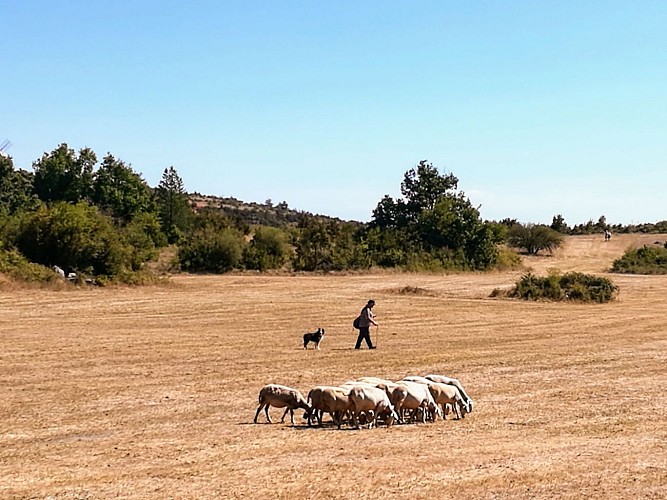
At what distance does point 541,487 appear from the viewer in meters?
12.4

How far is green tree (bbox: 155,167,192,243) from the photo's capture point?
264 ft

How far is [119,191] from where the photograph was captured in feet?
260

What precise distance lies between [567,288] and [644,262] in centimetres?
2932

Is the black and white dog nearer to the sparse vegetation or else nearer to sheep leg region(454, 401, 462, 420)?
sheep leg region(454, 401, 462, 420)

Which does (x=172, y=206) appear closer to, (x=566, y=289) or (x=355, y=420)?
(x=566, y=289)

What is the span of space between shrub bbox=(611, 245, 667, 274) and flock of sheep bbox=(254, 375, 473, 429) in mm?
62660

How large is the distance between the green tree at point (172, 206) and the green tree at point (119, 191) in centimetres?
141

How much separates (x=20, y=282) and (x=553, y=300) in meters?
30.6

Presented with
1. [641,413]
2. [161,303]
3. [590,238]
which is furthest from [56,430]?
[590,238]

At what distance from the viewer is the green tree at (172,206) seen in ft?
264

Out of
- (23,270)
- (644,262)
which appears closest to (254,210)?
(644,262)

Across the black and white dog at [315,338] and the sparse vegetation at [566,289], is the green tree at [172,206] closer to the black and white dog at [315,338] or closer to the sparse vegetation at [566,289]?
the sparse vegetation at [566,289]

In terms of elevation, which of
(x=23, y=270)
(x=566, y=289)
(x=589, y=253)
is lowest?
(x=566, y=289)

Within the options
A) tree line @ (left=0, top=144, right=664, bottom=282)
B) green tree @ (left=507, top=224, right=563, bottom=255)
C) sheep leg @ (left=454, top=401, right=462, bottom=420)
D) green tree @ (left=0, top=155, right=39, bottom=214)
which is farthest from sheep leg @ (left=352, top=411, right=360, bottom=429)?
green tree @ (left=507, top=224, right=563, bottom=255)
